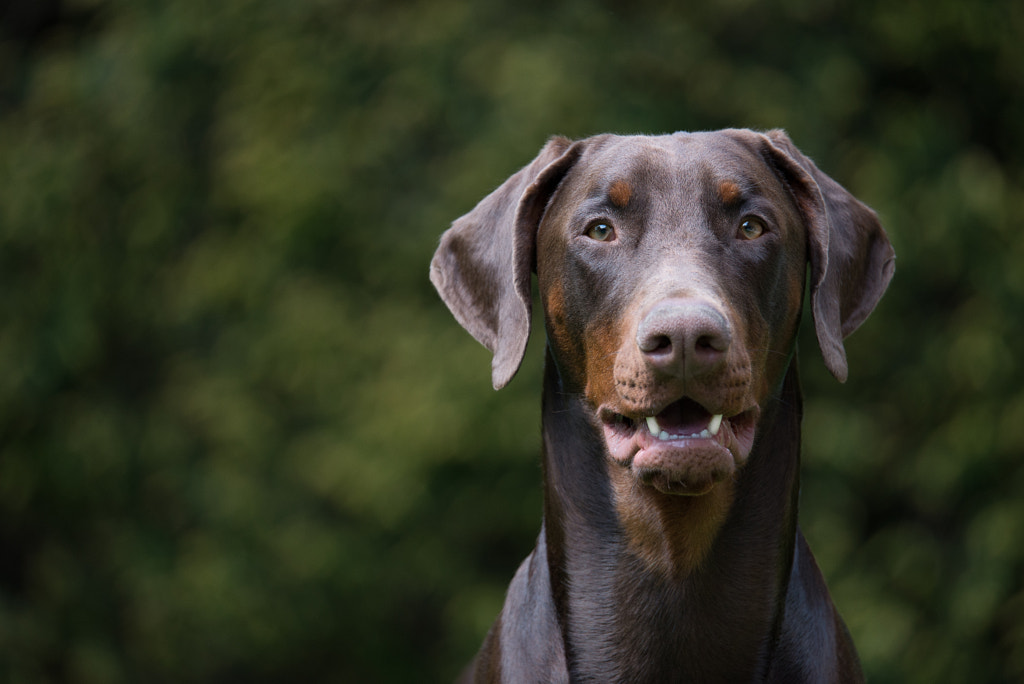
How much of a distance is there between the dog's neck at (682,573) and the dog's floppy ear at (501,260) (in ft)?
0.85

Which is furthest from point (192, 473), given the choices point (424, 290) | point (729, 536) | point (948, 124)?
point (729, 536)

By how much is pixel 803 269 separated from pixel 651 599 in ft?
3.16

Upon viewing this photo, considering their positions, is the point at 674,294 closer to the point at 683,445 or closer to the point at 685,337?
the point at 685,337

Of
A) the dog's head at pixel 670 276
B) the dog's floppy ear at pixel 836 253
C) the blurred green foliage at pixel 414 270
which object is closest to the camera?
the dog's head at pixel 670 276

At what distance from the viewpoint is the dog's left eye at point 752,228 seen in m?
3.18

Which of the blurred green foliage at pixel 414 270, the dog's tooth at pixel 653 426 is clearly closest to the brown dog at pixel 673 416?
the dog's tooth at pixel 653 426

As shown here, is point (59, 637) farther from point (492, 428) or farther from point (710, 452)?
point (710, 452)

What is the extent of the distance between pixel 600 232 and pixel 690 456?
70 centimetres

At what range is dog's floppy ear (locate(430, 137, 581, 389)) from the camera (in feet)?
11.2

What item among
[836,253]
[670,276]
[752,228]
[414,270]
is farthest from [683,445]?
[414,270]

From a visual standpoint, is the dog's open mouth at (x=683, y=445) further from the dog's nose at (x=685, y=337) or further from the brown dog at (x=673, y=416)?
the dog's nose at (x=685, y=337)

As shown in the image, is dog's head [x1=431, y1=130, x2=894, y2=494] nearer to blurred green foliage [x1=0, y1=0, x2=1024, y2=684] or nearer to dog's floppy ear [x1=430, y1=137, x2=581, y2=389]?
dog's floppy ear [x1=430, y1=137, x2=581, y2=389]

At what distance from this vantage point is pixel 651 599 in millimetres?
3186

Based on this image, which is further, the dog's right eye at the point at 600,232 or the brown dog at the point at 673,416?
the dog's right eye at the point at 600,232
